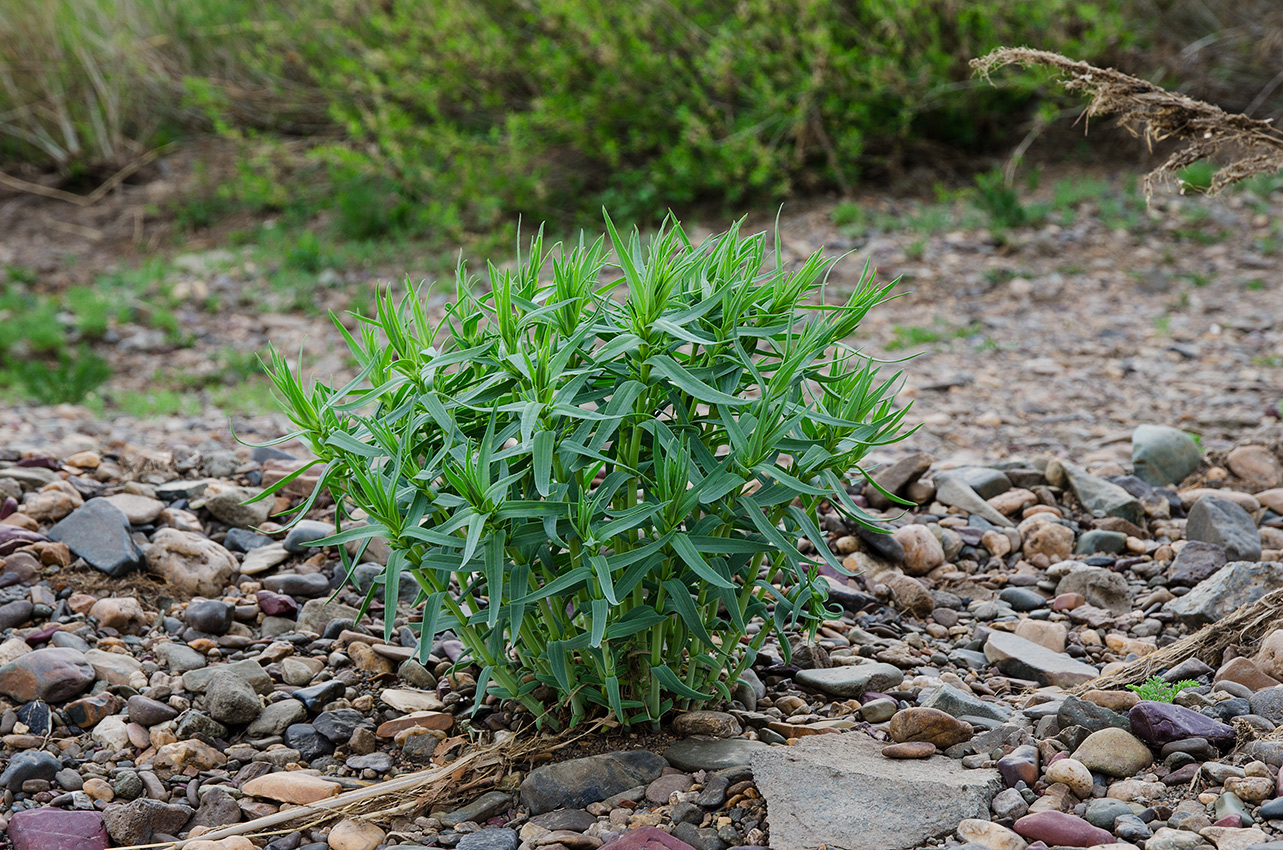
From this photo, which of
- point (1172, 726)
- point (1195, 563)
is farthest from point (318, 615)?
point (1195, 563)

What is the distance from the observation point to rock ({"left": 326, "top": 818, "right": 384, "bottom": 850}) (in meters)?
1.94

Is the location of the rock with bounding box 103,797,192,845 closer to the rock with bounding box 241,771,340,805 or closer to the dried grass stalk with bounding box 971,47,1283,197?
the rock with bounding box 241,771,340,805

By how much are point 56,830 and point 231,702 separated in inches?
15.8

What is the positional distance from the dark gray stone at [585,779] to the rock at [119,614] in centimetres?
117

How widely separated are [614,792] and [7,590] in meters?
1.64

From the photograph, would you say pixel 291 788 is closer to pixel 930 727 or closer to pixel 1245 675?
pixel 930 727

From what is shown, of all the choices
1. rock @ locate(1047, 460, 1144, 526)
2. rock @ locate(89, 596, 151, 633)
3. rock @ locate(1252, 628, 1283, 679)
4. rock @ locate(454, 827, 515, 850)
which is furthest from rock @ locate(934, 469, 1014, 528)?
rock @ locate(89, 596, 151, 633)

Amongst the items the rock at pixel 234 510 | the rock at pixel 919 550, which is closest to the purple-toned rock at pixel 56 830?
the rock at pixel 234 510

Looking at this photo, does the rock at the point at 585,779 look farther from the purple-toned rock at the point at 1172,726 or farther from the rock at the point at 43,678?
the rock at the point at 43,678

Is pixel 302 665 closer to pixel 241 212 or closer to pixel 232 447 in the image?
pixel 232 447

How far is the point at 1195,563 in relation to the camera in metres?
2.90

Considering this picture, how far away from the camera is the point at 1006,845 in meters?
1.75

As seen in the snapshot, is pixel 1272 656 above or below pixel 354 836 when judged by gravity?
above

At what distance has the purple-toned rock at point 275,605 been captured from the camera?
8.82ft
